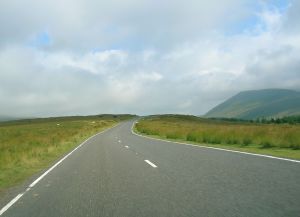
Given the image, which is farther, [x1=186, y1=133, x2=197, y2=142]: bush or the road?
[x1=186, y1=133, x2=197, y2=142]: bush

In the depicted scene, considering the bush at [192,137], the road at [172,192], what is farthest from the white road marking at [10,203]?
the bush at [192,137]

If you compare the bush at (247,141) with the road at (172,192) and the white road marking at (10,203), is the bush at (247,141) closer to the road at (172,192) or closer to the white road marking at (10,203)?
the road at (172,192)

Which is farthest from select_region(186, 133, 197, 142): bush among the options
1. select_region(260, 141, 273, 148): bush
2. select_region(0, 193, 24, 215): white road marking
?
select_region(0, 193, 24, 215): white road marking

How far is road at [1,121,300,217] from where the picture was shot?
7.58 m

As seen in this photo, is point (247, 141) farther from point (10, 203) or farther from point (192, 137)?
point (10, 203)

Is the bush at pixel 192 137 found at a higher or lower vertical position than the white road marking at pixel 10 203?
higher

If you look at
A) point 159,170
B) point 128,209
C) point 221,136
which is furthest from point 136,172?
point 221,136

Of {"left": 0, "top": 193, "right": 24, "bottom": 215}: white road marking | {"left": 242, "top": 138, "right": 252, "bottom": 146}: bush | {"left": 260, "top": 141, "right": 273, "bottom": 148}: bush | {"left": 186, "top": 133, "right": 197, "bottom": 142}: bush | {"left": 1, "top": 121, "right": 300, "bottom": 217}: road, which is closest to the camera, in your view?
{"left": 1, "top": 121, "right": 300, "bottom": 217}: road

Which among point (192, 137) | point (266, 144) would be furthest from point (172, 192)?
point (192, 137)

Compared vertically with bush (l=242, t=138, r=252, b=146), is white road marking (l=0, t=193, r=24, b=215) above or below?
below

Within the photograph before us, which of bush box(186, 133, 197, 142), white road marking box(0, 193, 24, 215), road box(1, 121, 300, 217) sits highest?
bush box(186, 133, 197, 142)

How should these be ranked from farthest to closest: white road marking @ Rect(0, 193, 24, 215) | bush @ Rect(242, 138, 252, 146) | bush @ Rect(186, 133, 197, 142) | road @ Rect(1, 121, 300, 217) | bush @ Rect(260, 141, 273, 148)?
bush @ Rect(186, 133, 197, 142) < bush @ Rect(242, 138, 252, 146) < bush @ Rect(260, 141, 273, 148) < white road marking @ Rect(0, 193, 24, 215) < road @ Rect(1, 121, 300, 217)

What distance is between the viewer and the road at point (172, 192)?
7582 millimetres

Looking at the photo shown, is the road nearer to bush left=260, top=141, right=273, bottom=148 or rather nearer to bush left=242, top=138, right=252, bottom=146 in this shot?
bush left=260, top=141, right=273, bottom=148
